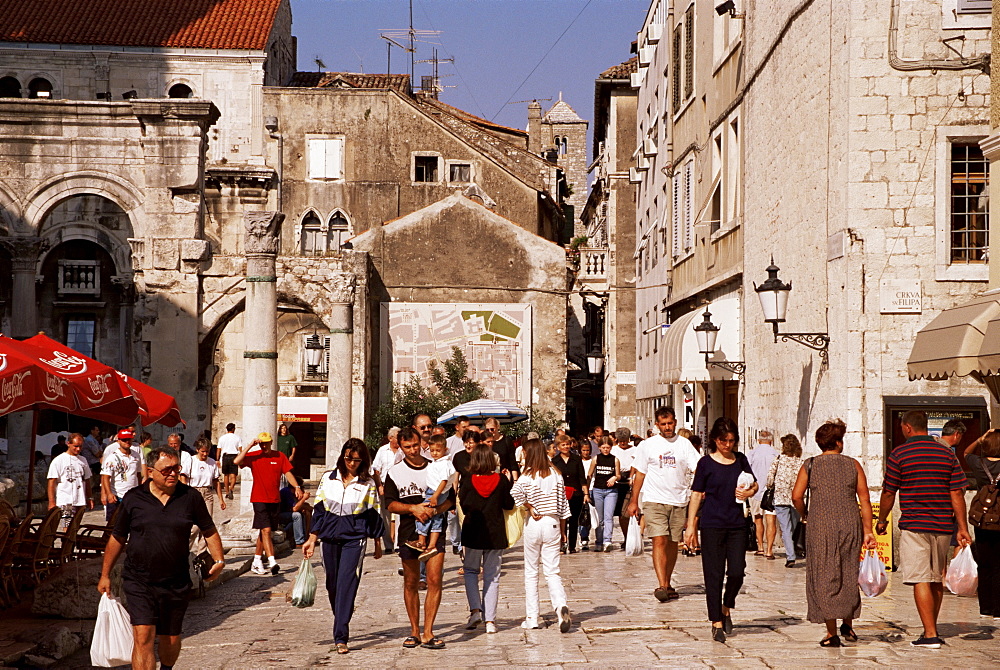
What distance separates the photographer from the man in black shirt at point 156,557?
26.2ft

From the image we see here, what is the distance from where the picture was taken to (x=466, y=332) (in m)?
37.7

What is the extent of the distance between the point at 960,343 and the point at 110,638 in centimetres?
803

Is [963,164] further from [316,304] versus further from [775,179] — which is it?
[316,304]

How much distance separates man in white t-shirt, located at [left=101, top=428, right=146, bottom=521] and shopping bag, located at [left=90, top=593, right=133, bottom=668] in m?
8.66

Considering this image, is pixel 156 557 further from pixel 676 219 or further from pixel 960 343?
pixel 676 219

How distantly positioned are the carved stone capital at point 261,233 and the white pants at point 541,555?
8769mm

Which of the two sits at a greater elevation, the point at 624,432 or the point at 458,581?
the point at 624,432

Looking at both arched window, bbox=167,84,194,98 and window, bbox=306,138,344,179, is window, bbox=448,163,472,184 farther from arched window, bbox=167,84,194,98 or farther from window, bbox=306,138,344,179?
arched window, bbox=167,84,194,98

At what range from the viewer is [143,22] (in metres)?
45.9

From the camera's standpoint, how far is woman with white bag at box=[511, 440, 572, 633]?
1042 cm

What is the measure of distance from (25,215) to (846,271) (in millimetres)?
16335

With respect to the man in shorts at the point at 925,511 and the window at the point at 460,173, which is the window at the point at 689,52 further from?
the window at the point at 460,173

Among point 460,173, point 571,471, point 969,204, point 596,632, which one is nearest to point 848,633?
point 596,632

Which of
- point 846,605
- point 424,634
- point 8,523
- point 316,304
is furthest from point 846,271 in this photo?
point 316,304
